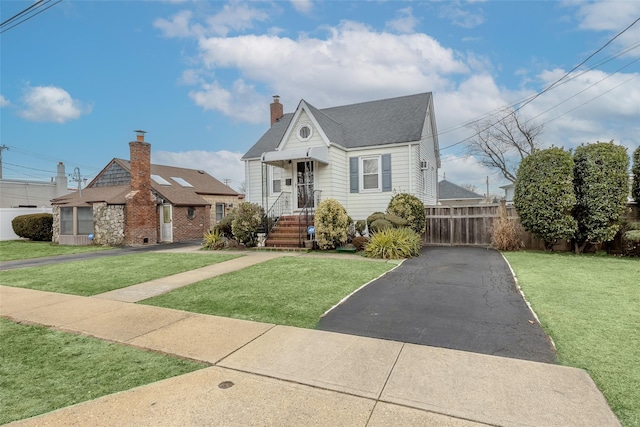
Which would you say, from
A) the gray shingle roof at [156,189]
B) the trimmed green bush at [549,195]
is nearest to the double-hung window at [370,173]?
the trimmed green bush at [549,195]

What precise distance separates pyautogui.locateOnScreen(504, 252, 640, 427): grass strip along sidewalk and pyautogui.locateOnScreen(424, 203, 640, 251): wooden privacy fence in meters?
3.91

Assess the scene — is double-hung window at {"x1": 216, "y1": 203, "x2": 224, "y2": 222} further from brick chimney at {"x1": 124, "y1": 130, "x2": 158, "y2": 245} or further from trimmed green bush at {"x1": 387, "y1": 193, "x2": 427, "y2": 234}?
trimmed green bush at {"x1": 387, "y1": 193, "x2": 427, "y2": 234}

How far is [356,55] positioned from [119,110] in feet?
43.5

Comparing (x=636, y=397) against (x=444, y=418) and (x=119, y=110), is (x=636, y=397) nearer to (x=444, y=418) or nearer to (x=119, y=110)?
(x=444, y=418)

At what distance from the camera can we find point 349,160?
1552cm

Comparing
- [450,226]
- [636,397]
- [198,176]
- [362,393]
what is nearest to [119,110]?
[198,176]

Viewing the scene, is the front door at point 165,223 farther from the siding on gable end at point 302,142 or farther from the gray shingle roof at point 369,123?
the siding on gable end at point 302,142

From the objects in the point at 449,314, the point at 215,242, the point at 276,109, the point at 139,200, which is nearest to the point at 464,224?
the point at 449,314

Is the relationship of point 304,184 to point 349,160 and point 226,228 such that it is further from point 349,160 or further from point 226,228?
point 226,228

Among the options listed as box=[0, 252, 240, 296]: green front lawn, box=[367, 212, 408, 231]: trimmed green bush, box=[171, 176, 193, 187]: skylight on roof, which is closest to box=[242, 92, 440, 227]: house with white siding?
box=[367, 212, 408, 231]: trimmed green bush

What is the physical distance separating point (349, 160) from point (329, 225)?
15.1 ft

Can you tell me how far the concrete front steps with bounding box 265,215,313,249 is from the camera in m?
13.1

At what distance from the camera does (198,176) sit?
26.6 m

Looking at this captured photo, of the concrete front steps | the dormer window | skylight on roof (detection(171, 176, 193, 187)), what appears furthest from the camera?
skylight on roof (detection(171, 176, 193, 187))
